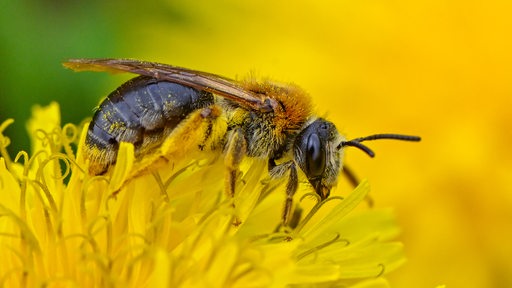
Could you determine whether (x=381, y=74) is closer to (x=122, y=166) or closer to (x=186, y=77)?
(x=186, y=77)

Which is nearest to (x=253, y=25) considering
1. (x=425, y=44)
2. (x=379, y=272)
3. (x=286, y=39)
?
(x=286, y=39)

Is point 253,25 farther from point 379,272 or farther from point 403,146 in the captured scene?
point 379,272

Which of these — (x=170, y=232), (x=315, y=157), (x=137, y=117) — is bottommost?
(x=170, y=232)

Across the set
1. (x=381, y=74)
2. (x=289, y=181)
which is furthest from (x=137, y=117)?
(x=381, y=74)

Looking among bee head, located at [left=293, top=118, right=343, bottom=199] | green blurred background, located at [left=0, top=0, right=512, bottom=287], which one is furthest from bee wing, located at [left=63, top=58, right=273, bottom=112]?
green blurred background, located at [left=0, top=0, right=512, bottom=287]

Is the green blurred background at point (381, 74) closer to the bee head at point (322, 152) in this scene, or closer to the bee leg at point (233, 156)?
the bee head at point (322, 152)

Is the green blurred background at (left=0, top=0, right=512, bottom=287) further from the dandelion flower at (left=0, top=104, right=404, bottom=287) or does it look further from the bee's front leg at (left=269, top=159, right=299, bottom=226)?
the bee's front leg at (left=269, top=159, right=299, bottom=226)
